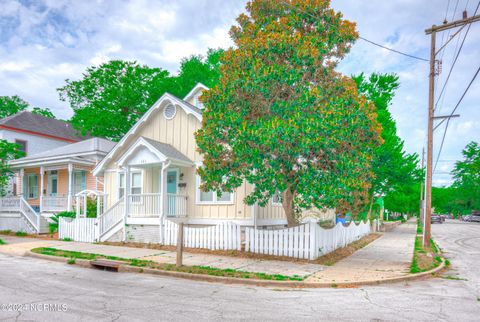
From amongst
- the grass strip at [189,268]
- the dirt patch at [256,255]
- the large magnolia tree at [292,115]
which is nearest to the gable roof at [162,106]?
the large magnolia tree at [292,115]

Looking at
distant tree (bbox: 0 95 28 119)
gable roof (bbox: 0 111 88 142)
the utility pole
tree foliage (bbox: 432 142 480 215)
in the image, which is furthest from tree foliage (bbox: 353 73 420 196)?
tree foliage (bbox: 432 142 480 215)

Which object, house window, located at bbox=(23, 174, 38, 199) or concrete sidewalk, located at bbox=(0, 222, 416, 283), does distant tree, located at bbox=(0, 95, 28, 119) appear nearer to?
house window, located at bbox=(23, 174, 38, 199)

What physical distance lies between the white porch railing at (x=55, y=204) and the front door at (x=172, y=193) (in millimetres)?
6914

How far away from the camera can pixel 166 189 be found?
54.8 ft

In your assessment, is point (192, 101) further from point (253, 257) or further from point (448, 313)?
point (448, 313)

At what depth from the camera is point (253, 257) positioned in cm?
1272

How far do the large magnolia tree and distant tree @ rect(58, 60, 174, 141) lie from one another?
25.1 m

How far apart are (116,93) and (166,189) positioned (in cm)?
2219

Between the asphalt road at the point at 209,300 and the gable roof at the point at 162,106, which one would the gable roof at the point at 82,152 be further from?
the asphalt road at the point at 209,300

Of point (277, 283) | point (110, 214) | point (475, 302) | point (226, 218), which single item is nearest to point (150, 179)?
point (110, 214)

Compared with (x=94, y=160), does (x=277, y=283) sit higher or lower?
lower

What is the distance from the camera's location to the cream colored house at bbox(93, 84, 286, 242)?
16188 millimetres

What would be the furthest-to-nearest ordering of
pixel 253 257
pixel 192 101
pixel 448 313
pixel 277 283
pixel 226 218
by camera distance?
pixel 192 101 → pixel 226 218 → pixel 253 257 → pixel 277 283 → pixel 448 313

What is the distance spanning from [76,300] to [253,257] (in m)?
6.71
